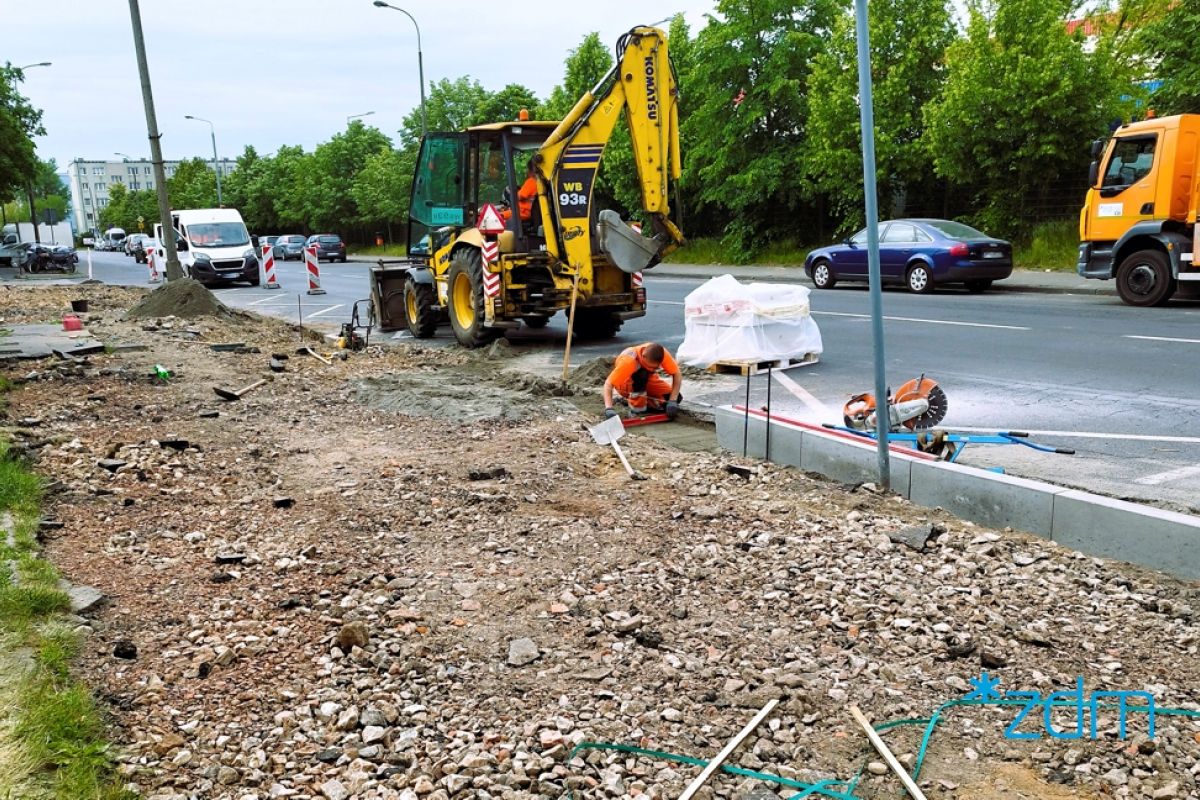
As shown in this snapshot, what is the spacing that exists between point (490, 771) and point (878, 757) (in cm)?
131

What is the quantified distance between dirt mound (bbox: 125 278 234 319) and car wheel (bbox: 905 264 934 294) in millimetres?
13710

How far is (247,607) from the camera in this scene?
470 cm

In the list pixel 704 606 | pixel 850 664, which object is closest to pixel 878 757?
pixel 850 664

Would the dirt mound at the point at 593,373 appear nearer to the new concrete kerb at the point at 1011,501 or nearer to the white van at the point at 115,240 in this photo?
the new concrete kerb at the point at 1011,501

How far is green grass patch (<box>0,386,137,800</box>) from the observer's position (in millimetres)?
3150

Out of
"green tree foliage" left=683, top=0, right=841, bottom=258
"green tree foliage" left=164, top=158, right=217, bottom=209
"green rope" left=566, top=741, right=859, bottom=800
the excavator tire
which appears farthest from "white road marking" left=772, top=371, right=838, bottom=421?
"green tree foliage" left=164, top=158, right=217, bottom=209

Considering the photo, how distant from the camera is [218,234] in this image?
3144 cm

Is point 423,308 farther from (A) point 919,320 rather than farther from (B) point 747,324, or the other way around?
(A) point 919,320

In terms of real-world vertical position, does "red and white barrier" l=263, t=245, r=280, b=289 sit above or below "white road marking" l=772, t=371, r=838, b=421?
above

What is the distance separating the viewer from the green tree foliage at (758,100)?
2830cm

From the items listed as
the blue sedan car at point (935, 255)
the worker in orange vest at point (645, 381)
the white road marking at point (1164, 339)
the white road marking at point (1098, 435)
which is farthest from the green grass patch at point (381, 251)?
the white road marking at point (1098, 435)

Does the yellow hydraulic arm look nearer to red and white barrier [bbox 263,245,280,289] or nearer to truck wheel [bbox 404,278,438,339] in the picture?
truck wheel [bbox 404,278,438,339]

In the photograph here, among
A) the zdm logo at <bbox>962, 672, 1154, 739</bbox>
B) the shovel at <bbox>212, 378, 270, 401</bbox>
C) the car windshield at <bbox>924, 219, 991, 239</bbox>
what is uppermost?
the car windshield at <bbox>924, 219, 991, 239</bbox>

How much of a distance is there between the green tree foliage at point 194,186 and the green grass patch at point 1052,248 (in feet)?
259
